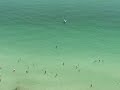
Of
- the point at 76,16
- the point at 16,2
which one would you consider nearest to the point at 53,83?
the point at 76,16

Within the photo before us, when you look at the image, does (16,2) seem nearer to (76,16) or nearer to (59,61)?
(76,16)

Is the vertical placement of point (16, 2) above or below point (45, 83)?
above

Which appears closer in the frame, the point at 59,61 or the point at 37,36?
the point at 59,61

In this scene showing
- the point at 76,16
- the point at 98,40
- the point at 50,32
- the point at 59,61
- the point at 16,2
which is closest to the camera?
the point at 59,61

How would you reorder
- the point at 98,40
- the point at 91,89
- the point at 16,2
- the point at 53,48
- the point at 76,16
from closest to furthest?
the point at 91,89 → the point at 53,48 → the point at 98,40 → the point at 76,16 → the point at 16,2

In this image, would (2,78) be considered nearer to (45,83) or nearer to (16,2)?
(45,83)

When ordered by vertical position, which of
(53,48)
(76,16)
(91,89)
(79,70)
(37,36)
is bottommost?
(91,89)

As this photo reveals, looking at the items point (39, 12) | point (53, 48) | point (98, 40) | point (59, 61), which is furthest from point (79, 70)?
point (39, 12)
